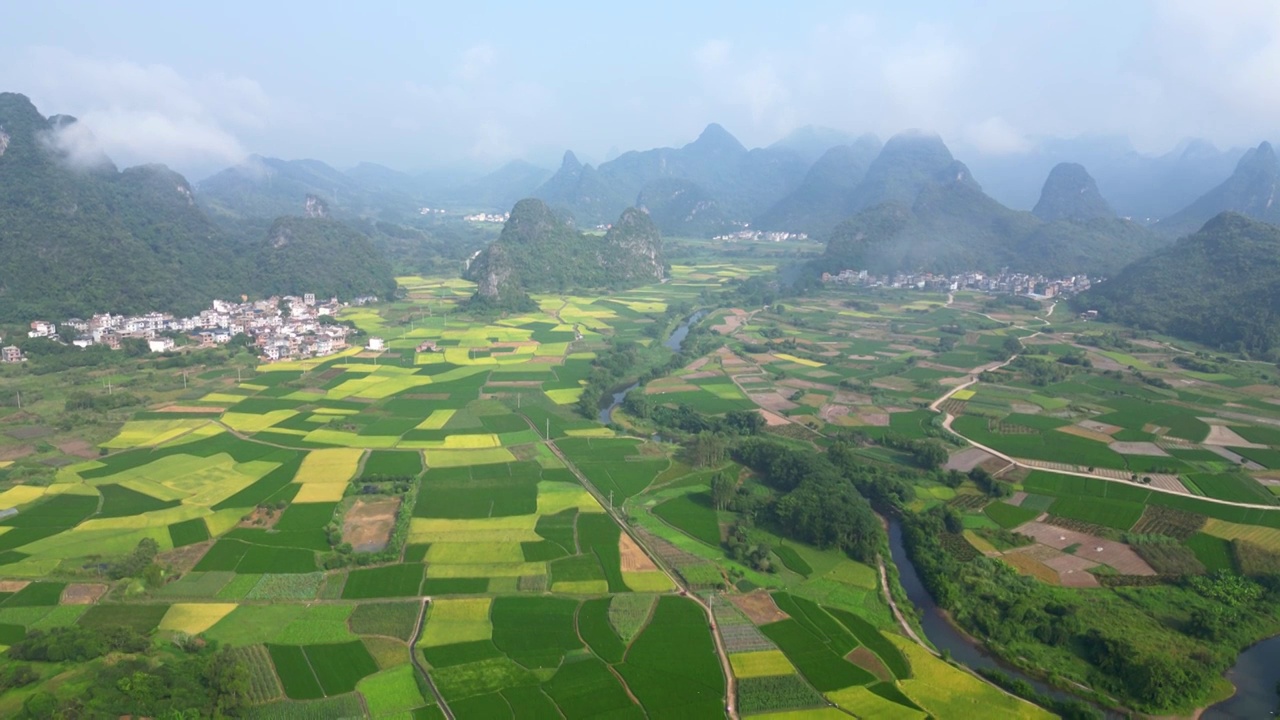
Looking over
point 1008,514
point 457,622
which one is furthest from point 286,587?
point 1008,514

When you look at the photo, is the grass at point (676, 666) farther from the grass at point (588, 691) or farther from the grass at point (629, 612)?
the grass at point (588, 691)

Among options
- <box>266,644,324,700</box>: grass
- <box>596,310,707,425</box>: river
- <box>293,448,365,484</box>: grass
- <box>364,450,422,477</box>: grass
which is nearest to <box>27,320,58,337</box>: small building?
<box>293,448,365,484</box>: grass

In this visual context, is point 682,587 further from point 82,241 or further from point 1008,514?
point 82,241

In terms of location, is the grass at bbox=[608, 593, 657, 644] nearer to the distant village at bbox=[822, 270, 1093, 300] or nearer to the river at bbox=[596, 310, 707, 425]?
the river at bbox=[596, 310, 707, 425]

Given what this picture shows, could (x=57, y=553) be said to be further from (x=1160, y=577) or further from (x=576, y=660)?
(x=1160, y=577)

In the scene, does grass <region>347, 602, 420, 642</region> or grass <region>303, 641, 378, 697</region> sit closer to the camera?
grass <region>303, 641, 378, 697</region>

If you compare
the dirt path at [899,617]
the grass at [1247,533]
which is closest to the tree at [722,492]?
the dirt path at [899,617]
